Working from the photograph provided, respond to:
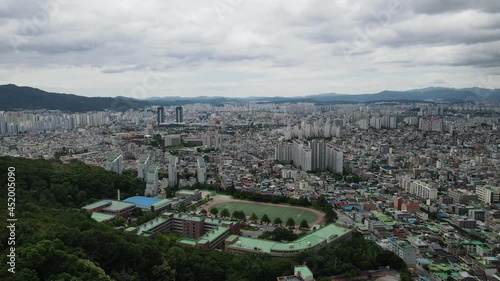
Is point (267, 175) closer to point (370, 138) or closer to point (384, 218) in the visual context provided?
point (384, 218)

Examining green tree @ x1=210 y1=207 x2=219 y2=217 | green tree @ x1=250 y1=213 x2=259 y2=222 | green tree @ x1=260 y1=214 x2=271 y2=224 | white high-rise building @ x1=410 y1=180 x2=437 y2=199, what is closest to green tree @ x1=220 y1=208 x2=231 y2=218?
green tree @ x1=210 y1=207 x2=219 y2=217

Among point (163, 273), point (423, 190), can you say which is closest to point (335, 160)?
point (423, 190)

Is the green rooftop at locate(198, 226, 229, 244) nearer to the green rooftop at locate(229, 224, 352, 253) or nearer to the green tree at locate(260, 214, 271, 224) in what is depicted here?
the green rooftop at locate(229, 224, 352, 253)

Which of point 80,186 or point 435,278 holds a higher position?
point 80,186

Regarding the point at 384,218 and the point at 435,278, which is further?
the point at 384,218

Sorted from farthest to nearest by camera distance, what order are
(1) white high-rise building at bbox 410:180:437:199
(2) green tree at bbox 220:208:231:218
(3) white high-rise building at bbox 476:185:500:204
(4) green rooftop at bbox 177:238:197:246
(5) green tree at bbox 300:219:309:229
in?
(1) white high-rise building at bbox 410:180:437:199
(3) white high-rise building at bbox 476:185:500:204
(2) green tree at bbox 220:208:231:218
(5) green tree at bbox 300:219:309:229
(4) green rooftop at bbox 177:238:197:246

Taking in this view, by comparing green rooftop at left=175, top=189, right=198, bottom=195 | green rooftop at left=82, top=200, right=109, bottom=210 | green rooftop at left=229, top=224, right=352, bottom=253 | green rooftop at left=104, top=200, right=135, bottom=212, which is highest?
green rooftop at left=82, top=200, right=109, bottom=210

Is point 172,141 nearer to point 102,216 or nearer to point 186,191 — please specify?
point 186,191

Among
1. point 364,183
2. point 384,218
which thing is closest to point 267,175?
point 364,183
